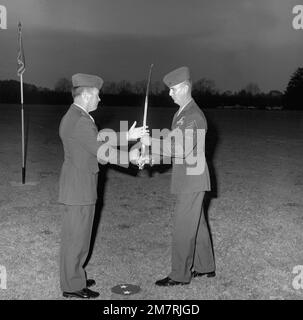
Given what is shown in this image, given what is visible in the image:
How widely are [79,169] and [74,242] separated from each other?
74cm

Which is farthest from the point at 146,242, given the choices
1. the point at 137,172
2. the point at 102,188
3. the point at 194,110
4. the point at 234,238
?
the point at 137,172

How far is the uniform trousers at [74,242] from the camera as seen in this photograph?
4645 millimetres

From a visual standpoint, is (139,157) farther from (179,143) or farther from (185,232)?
(185,232)

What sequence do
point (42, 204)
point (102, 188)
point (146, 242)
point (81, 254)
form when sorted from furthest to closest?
point (102, 188)
point (42, 204)
point (146, 242)
point (81, 254)

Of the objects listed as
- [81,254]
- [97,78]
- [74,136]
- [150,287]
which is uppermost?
[97,78]

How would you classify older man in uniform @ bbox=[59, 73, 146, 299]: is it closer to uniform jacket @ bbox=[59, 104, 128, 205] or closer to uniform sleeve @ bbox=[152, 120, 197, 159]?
uniform jacket @ bbox=[59, 104, 128, 205]

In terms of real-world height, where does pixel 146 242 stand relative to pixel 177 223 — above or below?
below

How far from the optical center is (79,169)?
4578 millimetres

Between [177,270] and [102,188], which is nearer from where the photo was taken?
[177,270]

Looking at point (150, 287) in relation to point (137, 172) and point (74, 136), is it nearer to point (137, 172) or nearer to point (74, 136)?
point (74, 136)

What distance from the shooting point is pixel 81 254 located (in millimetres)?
4797

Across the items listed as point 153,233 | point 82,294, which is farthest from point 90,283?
point 153,233

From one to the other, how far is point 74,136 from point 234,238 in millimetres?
3720

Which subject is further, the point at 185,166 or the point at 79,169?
the point at 185,166
